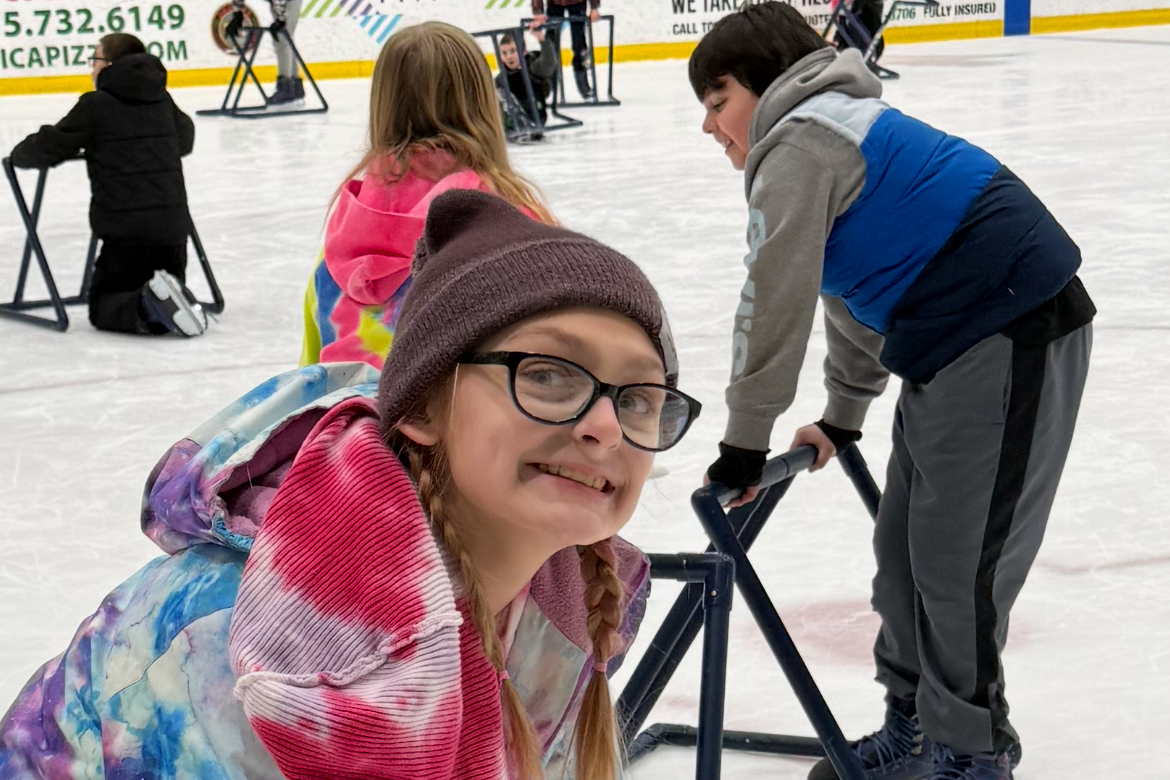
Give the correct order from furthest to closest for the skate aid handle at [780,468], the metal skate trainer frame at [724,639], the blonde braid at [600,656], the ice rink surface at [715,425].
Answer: the ice rink surface at [715,425] → the skate aid handle at [780,468] → the metal skate trainer frame at [724,639] → the blonde braid at [600,656]

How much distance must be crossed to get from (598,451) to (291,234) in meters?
5.57

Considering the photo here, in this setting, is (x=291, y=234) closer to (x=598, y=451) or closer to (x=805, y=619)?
(x=805, y=619)

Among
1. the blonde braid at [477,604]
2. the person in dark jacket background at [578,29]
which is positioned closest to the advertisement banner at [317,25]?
the person in dark jacket background at [578,29]

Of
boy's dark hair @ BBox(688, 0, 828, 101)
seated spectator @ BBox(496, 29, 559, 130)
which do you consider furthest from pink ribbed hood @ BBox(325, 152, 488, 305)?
seated spectator @ BBox(496, 29, 559, 130)

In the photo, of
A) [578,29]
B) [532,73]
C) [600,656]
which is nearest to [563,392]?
[600,656]

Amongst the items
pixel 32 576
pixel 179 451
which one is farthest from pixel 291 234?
pixel 179 451

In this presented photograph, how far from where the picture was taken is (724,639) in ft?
4.68

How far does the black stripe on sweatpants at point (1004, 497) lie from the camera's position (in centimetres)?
172

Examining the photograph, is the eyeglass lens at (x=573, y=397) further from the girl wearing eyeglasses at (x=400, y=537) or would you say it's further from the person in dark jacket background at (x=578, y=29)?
the person in dark jacket background at (x=578, y=29)

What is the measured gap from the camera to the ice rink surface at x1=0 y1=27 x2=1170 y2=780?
7.44 ft

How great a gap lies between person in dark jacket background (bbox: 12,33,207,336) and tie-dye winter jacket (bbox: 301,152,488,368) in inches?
95.5

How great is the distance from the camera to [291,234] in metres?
6.24

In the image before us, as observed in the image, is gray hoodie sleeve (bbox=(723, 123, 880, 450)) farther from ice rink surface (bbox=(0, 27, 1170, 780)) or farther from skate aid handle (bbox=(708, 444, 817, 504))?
ice rink surface (bbox=(0, 27, 1170, 780))

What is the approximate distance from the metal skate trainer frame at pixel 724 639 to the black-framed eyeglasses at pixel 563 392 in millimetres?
494
